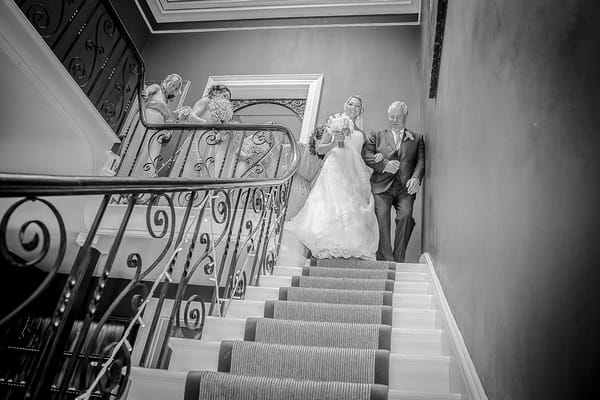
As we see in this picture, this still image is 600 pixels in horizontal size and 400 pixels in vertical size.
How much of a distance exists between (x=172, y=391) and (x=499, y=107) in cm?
176

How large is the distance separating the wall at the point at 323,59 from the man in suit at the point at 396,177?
75.1 inches

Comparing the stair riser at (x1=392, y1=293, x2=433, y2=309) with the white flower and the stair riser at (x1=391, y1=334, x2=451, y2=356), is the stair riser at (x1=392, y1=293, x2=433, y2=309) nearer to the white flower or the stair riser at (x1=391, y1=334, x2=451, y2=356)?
the stair riser at (x1=391, y1=334, x2=451, y2=356)

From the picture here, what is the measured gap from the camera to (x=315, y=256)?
386 centimetres

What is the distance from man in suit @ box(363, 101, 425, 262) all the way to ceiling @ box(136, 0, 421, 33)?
378 centimetres

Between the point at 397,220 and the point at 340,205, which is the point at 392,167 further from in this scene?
the point at 340,205

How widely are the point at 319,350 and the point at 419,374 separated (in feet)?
1.52

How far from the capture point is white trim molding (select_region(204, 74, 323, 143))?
22.8 feet

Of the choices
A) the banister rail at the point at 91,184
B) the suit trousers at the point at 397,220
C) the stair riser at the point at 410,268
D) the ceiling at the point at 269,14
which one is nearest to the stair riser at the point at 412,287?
the stair riser at the point at 410,268

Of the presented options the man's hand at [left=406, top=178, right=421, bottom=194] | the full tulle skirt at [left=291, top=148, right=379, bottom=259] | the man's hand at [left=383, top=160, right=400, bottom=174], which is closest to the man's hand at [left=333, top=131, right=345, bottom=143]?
the full tulle skirt at [left=291, top=148, right=379, bottom=259]

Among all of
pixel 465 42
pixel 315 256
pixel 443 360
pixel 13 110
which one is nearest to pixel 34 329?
pixel 13 110

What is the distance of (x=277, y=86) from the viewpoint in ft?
23.8

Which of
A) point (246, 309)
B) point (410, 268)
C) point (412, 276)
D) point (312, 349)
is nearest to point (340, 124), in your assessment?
point (410, 268)

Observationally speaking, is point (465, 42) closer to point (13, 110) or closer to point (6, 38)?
point (6, 38)

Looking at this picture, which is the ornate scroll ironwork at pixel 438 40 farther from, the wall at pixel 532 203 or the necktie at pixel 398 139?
the wall at pixel 532 203
